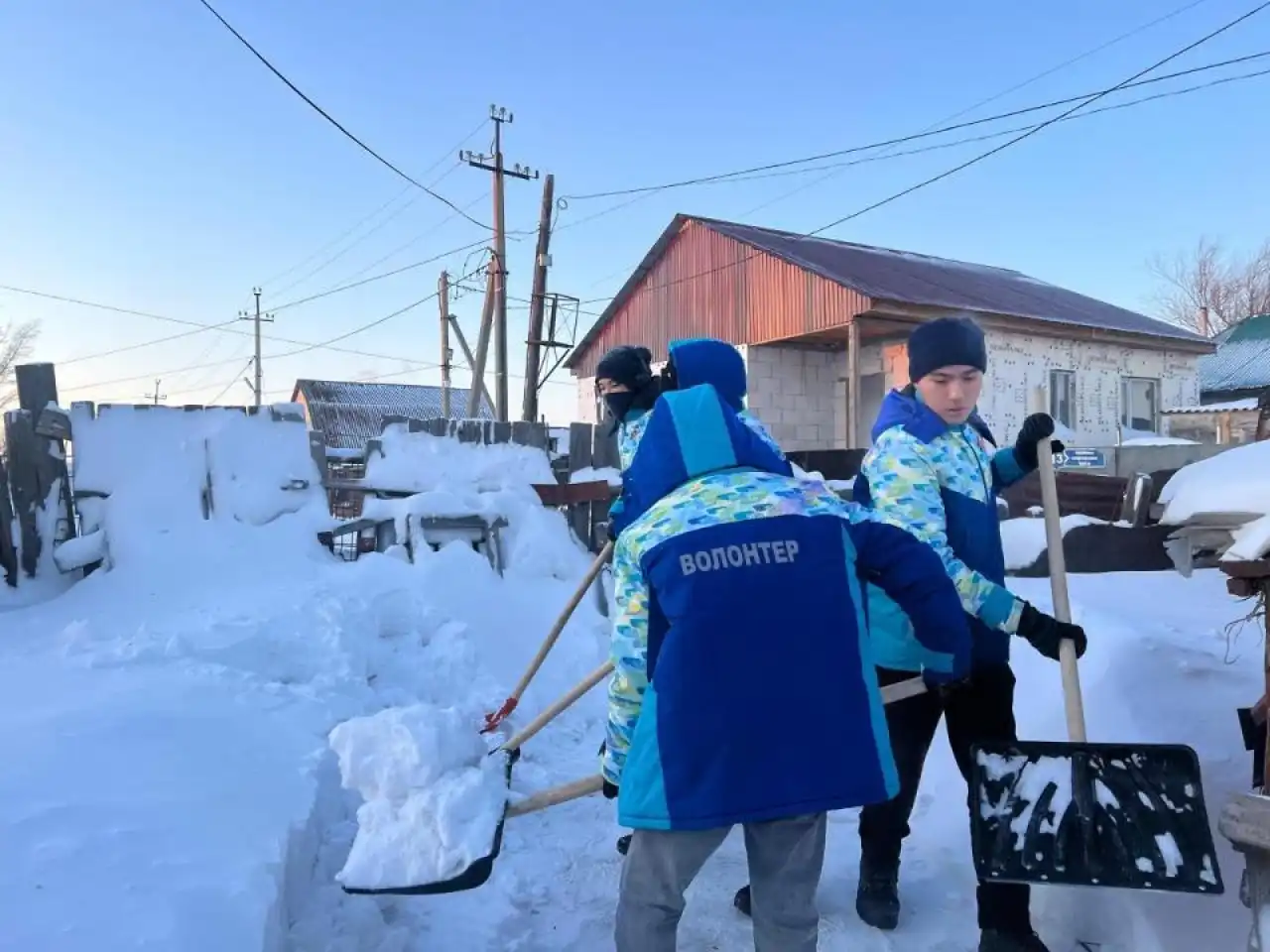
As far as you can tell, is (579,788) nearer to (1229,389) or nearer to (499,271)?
(499,271)

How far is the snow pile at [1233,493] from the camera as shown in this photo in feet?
6.23

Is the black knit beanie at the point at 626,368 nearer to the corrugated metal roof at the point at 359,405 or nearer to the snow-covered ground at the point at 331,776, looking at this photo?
the snow-covered ground at the point at 331,776

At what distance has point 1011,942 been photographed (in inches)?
89.9

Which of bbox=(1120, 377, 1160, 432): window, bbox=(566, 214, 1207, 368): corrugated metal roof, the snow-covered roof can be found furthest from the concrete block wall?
the snow-covered roof

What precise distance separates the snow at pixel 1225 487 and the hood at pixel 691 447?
3.62 ft

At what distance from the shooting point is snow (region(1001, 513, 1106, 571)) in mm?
5758

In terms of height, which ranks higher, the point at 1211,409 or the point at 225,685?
the point at 1211,409

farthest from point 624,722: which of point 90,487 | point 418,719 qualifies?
point 90,487

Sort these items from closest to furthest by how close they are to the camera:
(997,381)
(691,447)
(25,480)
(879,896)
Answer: (691,447), (879,896), (25,480), (997,381)

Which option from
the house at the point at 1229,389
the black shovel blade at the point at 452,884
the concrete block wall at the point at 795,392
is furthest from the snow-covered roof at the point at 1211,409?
the black shovel blade at the point at 452,884

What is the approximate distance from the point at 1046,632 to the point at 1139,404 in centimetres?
1729

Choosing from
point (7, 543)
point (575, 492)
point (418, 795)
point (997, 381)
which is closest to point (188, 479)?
point (7, 543)

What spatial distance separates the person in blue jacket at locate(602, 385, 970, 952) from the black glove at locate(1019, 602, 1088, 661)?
2.23 feet

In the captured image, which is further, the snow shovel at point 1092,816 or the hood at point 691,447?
the snow shovel at point 1092,816
